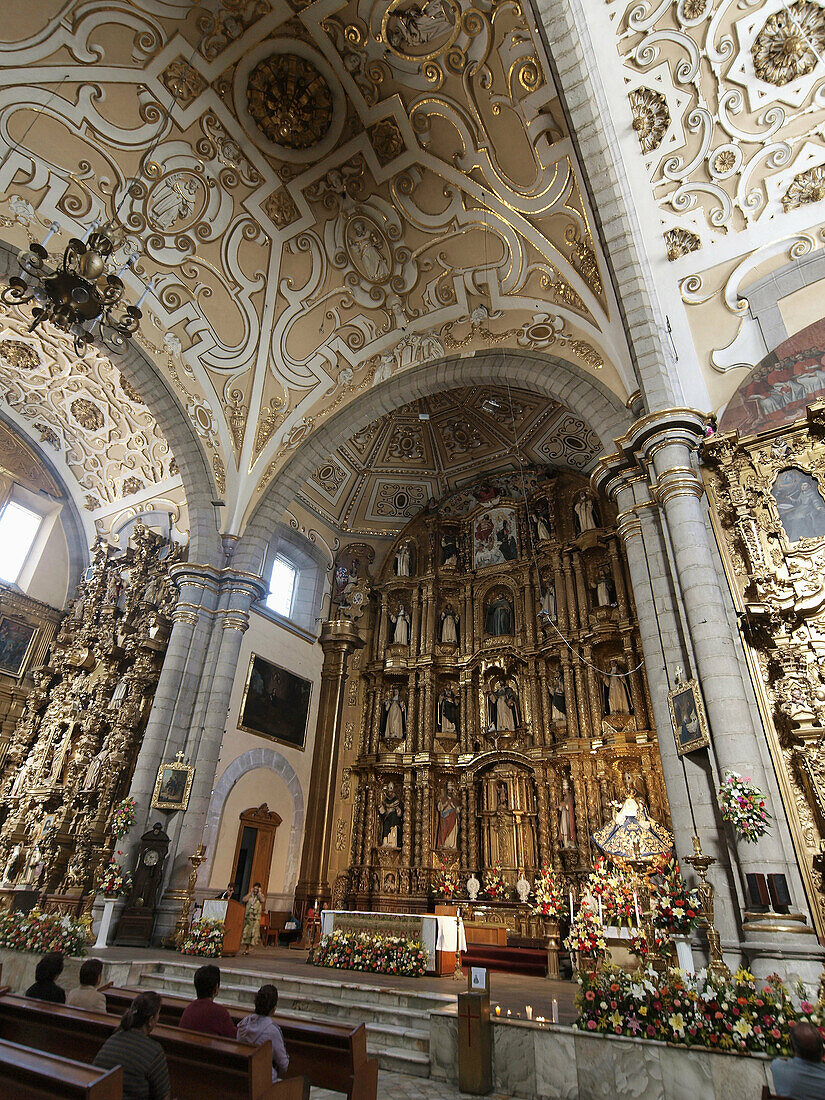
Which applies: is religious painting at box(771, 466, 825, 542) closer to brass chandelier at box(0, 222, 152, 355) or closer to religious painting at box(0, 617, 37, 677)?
brass chandelier at box(0, 222, 152, 355)

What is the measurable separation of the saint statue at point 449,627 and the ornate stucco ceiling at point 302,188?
5.90m

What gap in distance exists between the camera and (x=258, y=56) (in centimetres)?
1104

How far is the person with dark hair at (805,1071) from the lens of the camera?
3.33 metres

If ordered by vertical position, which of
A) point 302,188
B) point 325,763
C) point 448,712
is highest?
point 302,188

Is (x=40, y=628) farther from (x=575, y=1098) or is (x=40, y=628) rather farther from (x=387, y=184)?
(x=575, y=1098)

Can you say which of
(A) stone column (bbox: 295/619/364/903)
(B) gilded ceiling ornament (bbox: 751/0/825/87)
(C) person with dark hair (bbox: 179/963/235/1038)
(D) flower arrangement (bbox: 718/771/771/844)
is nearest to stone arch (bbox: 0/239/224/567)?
(A) stone column (bbox: 295/619/364/903)

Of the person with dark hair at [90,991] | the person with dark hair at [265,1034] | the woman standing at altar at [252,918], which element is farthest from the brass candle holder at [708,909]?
the woman standing at altar at [252,918]

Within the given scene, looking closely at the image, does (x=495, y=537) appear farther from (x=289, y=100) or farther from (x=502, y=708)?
(x=289, y=100)

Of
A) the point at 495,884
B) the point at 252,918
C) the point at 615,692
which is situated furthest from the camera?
the point at 615,692

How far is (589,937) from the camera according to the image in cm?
798

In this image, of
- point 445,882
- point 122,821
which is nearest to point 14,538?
point 122,821

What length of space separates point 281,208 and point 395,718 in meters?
11.7

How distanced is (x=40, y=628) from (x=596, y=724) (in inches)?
541

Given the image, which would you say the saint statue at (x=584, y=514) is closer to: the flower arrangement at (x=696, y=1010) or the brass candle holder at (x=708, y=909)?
the brass candle holder at (x=708, y=909)
